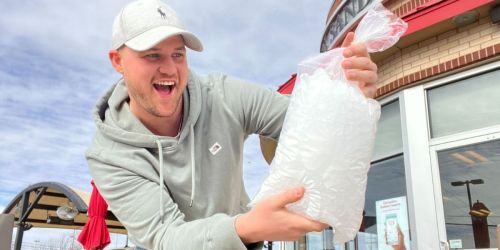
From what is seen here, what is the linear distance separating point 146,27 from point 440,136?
491 cm

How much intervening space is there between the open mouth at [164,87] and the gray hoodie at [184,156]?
189mm

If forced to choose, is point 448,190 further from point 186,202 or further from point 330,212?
point 330,212

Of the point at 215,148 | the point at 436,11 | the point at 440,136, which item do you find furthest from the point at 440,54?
the point at 215,148

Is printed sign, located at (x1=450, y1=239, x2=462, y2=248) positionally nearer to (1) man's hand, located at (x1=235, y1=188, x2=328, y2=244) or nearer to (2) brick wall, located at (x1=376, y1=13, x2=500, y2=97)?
(2) brick wall, located at (x1=376, y1=13, x2=500, y2=97)

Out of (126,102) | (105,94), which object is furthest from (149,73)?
(105,94)

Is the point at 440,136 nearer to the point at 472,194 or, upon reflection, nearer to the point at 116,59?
the point at 472,194

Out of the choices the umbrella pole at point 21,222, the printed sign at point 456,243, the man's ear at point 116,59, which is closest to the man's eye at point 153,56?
the man's ear at point 116,59

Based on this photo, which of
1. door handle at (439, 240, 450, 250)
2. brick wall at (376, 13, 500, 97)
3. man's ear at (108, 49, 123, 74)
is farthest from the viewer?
brick wall at (376, 13, 500, 97)

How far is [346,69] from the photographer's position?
147cm

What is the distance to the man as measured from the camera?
1822mm

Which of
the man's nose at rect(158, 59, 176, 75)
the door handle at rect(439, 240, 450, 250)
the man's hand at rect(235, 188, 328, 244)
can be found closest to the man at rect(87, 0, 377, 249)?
the man's nose at rect(158, 59, 176, 75)

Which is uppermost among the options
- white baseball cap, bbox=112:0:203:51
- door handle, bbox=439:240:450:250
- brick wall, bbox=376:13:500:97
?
brick wall, bbox=376:13:500:97

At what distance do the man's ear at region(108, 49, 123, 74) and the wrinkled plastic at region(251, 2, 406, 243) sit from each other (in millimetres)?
969

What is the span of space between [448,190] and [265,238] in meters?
4.97
